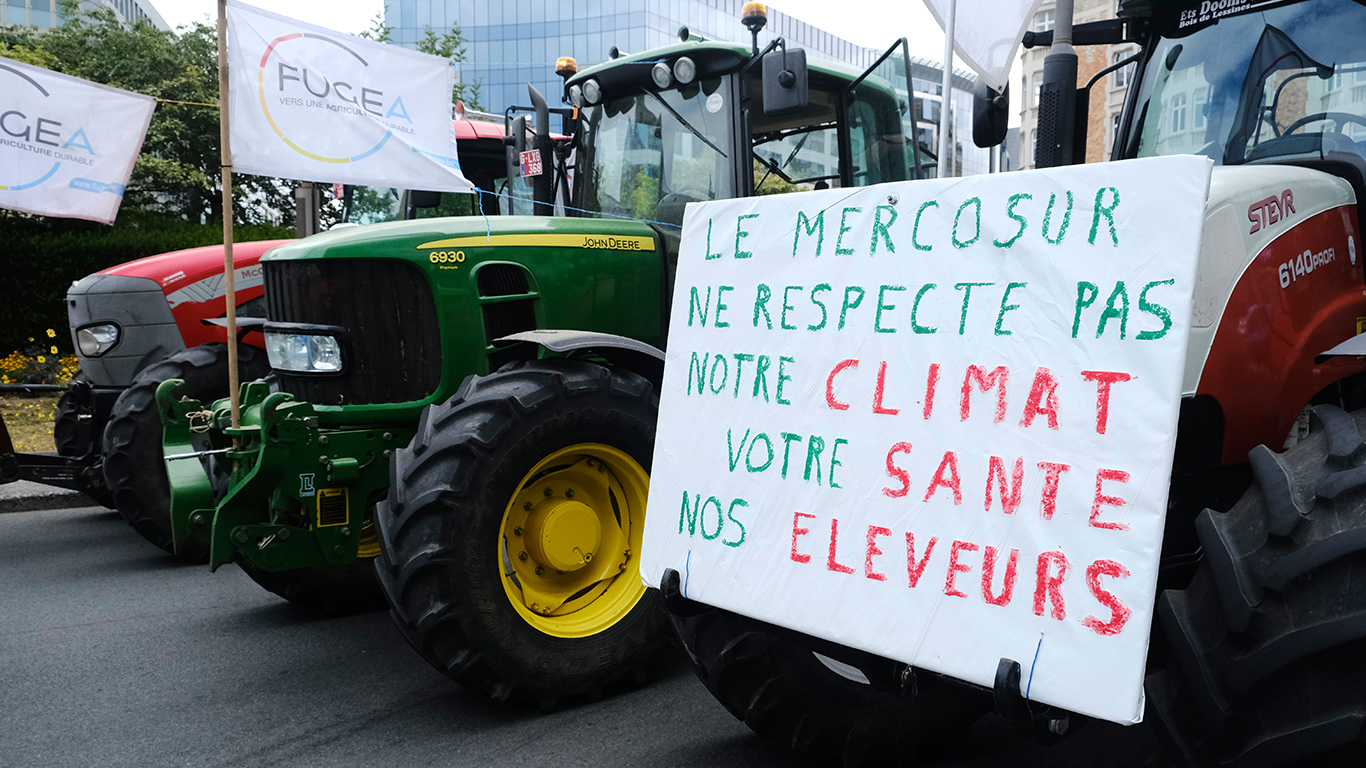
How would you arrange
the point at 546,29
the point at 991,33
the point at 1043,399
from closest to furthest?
1. the point at 1043,399
2. the point at 991,33
3. the point at 546,29

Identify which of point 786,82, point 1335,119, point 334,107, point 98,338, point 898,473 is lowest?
point 898,473

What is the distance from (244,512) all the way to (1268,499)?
3346mm

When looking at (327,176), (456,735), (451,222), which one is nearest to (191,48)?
(327,176)

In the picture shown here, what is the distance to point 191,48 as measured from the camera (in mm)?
17953

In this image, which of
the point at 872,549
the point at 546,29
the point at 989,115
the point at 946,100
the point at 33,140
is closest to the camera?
the point at 872,549

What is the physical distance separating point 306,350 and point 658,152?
1.80 m

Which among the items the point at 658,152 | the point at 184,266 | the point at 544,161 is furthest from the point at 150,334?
the point at 658,152

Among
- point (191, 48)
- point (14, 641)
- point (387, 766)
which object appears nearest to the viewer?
point (387, 766)

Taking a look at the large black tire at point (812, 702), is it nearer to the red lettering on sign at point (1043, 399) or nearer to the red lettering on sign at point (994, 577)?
the red lettering on sign at point (994, 577)

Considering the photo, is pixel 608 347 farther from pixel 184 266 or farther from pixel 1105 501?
pixel 184 266

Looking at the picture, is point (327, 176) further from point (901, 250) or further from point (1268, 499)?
point (1268, 499)

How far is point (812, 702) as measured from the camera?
270 centimetres

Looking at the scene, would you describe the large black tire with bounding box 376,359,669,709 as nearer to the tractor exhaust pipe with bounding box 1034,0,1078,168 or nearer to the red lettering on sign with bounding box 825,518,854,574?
the red lettering on sign with bounding box 825,518,854,574

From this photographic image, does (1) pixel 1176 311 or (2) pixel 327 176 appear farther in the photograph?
(2) pixel 327 176
